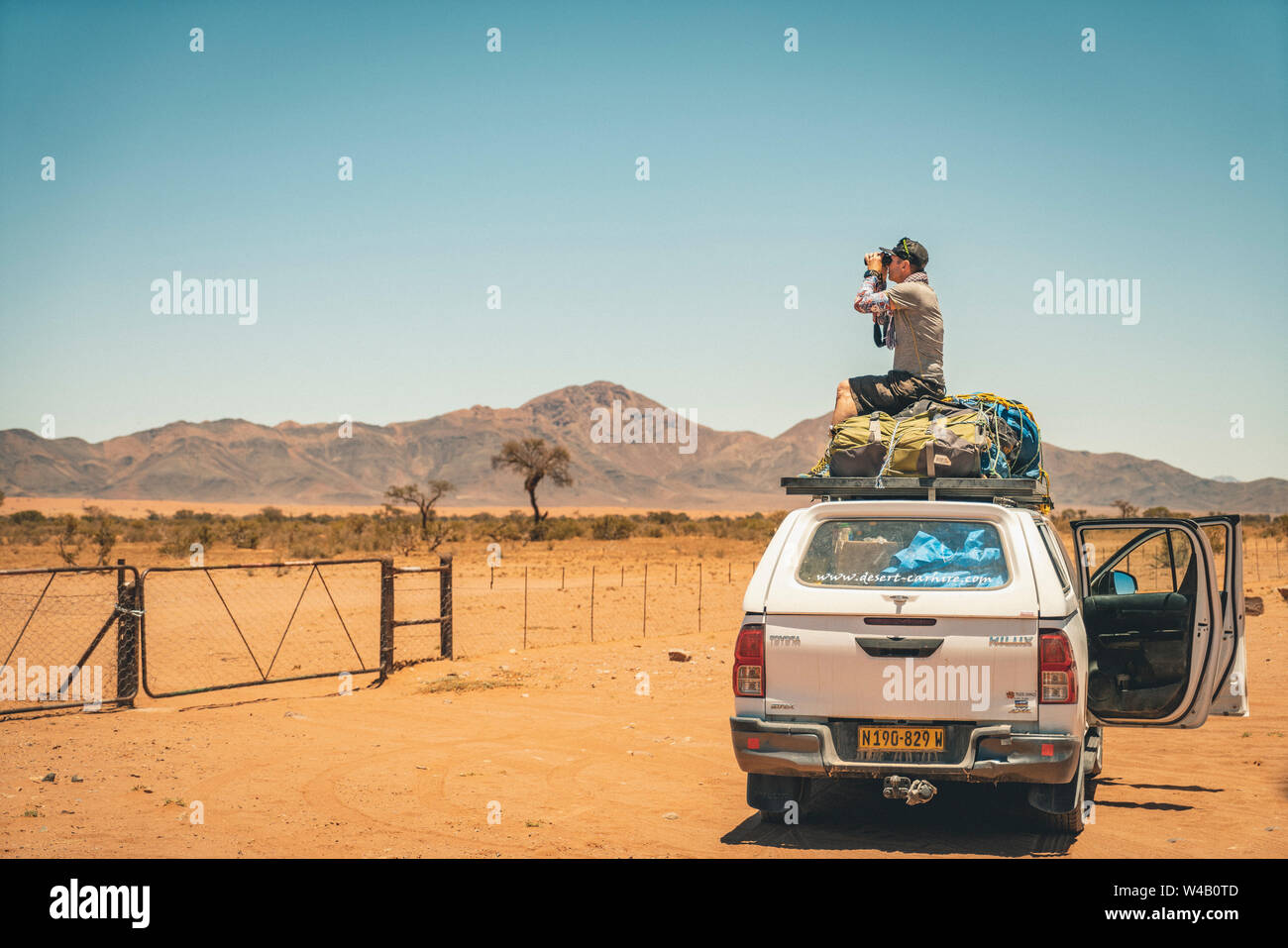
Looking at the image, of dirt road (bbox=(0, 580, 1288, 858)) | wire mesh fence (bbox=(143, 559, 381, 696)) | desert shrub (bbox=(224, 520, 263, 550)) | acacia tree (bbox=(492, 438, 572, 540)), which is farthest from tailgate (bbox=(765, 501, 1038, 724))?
acacia tree (bbox=(492, 438, 572, 540))

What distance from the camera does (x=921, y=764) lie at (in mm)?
6211

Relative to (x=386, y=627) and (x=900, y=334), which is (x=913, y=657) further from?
(x=386, y=627)

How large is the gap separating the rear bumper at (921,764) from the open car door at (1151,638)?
1.96 meters

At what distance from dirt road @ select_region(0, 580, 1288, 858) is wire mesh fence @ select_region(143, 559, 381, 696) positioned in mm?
1765

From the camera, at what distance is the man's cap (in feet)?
27.9

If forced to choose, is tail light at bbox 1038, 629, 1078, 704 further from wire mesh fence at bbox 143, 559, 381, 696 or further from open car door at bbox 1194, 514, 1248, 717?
wire mesh fence at bbox 143, 559, 381, 696

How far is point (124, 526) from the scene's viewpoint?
5953cm

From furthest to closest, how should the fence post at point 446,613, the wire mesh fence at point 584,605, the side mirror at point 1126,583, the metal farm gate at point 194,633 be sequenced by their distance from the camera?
1. the wire mesh fence at point 584,605
2. the fence post at point 446,613
3. the metal farm gate at point 194,633
4. the side mirror at point 1126,583

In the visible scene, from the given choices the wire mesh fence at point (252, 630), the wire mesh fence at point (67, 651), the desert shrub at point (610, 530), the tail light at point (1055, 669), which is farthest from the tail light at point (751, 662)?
the desert shrub at point (610, 530)

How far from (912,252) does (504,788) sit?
5.24 metres

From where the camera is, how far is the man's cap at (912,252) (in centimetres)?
850

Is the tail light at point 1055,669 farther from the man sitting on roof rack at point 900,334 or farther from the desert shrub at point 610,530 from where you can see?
the desert shrub at point 610,530

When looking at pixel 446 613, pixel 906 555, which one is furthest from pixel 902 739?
pixel 446 613
